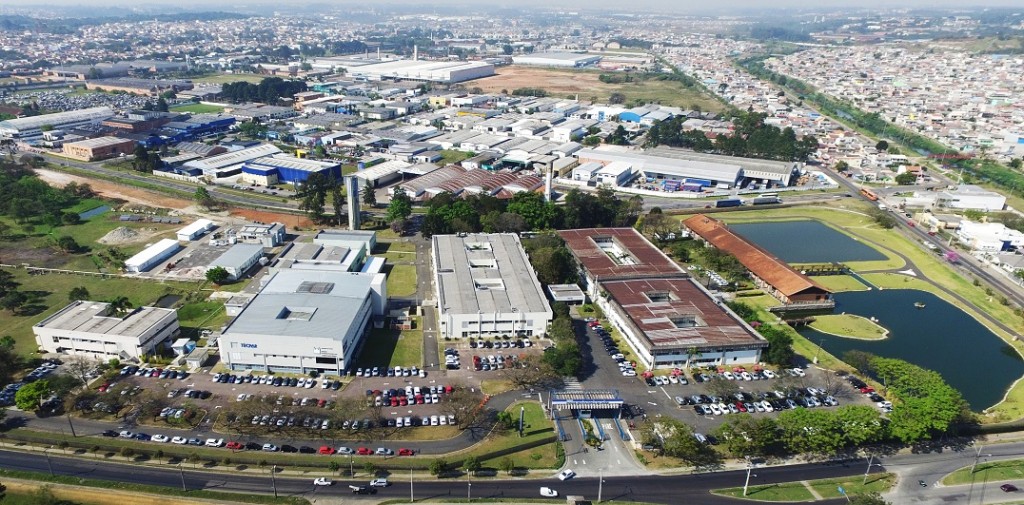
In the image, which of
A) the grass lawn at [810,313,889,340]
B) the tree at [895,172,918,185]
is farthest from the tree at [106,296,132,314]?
the tree at [895,172,918,185]

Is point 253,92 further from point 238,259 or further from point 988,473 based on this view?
point 988,473

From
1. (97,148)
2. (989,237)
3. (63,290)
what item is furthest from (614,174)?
(97,148)

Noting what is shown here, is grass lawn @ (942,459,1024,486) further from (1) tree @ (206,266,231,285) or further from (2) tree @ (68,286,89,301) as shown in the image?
(2) tree @ (68,286,89,301)

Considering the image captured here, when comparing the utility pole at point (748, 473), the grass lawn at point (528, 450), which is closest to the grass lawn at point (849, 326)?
the utility pole at point (748, 473)

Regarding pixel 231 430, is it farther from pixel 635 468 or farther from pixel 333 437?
pixel 635 468

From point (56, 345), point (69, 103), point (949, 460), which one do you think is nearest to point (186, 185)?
point (56, 345)

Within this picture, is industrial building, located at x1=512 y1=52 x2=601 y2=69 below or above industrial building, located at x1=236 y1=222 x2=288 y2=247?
below

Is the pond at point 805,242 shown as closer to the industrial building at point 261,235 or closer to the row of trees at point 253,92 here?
the industrial building at point 261,235
